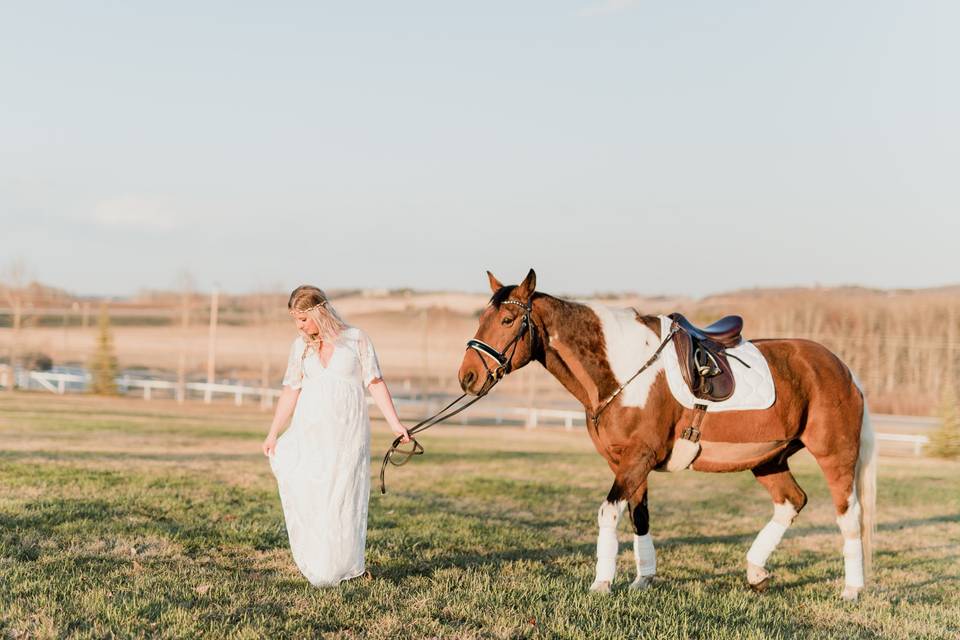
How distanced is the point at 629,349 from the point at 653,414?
21.3 inches

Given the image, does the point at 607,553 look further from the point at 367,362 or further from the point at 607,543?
the point at 367,362

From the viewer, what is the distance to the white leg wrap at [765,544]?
729cm

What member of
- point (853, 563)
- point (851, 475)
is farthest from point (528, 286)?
point (853, 563)

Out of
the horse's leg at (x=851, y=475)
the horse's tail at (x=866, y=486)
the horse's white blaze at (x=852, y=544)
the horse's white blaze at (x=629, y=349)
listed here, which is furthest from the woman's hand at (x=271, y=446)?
the horse's tail at (x=866, y=486)

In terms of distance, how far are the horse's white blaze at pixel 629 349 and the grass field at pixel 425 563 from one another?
152 cm

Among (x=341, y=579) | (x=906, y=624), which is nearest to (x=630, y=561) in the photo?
(x=906, y=624)

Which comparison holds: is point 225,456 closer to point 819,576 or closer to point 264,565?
point 264,565

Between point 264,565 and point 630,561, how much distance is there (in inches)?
140

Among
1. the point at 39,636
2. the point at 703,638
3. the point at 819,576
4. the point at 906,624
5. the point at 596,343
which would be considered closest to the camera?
the point at 39,636

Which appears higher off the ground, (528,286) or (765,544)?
(528,286)

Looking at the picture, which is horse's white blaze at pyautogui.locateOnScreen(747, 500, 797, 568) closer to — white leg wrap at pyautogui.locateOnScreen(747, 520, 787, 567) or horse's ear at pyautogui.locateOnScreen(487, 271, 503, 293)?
white leg wrap at pyautogui.locateOnScreen(747, 520, 787, 567)

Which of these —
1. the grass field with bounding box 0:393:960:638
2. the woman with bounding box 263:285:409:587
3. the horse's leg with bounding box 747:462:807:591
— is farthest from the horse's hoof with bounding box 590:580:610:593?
the woman with bounding box 263:285:409:587

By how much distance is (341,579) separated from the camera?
6.24 meters

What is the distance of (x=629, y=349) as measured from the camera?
6707 mm
